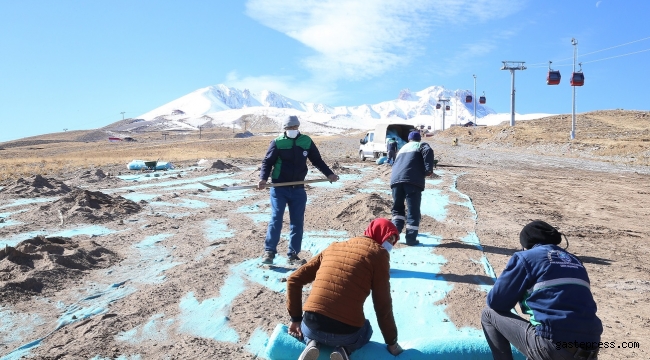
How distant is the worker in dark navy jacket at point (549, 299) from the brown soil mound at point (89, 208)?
7.76 metres

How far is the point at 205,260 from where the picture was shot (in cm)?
616

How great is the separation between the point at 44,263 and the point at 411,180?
4382 mm

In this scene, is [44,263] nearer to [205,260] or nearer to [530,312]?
[205,260]

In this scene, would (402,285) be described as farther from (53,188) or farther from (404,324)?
(53,188)

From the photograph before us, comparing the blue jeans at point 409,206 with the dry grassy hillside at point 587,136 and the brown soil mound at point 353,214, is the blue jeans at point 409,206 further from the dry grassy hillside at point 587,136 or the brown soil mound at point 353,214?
the dry grassy hillside at point 587,136

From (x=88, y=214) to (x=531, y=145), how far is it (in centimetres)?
3585

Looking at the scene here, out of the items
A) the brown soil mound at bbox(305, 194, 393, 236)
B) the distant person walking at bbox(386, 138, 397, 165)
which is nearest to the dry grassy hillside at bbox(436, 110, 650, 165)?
→ the distant person walking at bbox(386, 138, 397, 165)

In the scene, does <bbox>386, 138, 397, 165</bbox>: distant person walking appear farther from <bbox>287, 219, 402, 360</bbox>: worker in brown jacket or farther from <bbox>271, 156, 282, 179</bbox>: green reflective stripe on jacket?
<bbox>287, 219, 402, 360</bbox>: worker in brown jacket

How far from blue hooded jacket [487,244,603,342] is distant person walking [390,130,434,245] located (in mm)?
3662

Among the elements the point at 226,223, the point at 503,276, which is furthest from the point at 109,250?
the point at 503,276

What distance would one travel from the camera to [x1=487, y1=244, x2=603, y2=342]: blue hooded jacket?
109 inches

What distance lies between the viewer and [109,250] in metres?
6.70

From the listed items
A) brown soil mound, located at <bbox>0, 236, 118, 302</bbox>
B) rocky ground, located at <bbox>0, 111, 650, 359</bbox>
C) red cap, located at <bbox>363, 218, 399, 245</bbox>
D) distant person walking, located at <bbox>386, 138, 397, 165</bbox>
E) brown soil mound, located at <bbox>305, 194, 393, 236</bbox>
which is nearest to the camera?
red cap, located at <bbox>363, 218, 399, 245</bbox>

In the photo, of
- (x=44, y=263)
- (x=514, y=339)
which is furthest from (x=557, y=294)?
(x=44, y=263)
